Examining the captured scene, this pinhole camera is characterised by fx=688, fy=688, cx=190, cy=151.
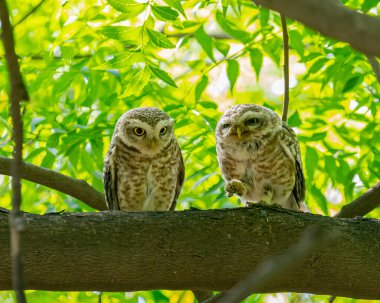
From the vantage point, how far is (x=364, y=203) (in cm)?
395

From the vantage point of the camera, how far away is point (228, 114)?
15.0ft

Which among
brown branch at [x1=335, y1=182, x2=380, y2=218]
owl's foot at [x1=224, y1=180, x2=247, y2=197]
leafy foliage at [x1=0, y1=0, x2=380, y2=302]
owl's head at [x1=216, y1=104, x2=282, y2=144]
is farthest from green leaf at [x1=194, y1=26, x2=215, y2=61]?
brown branch at [x1=335, y1=182, x2=380, y2=218]

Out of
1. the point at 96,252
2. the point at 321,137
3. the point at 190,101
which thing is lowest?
the point at 96,252

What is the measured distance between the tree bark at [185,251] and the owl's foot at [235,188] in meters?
0.97

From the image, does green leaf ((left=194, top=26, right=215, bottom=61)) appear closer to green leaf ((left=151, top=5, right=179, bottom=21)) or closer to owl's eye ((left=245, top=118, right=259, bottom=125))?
owl's eye ((left=245, top=118, right=259, bottom=125))

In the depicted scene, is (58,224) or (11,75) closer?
(11,75)

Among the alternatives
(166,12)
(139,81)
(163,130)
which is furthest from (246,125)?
(166,12)

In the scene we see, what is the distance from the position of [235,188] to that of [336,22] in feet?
9.90

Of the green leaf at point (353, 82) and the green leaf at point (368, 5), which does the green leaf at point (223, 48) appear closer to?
the green leaf at point (353, 82)

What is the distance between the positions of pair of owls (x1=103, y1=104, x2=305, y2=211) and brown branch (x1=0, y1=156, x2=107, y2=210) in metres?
0.40

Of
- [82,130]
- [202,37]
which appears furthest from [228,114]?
[82,130]

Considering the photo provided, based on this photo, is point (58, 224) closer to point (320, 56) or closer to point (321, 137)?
point (321, 137)

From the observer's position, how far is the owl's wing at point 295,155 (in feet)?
15.0

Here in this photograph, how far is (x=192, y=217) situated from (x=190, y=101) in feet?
6.71
